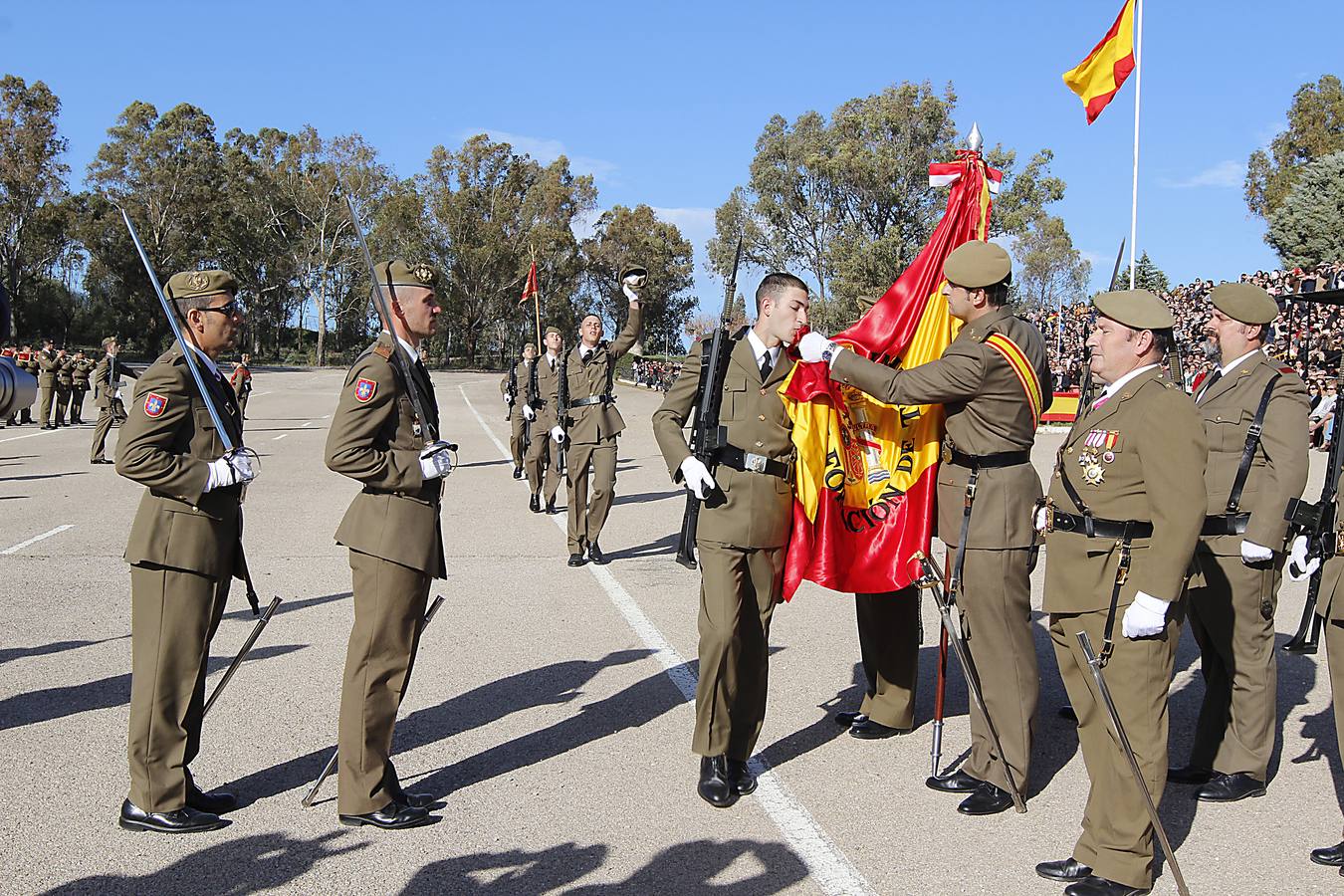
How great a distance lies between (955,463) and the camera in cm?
485

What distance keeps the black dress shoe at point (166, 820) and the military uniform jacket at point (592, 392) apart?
6.45 metres

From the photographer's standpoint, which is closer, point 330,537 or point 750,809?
point 750,809

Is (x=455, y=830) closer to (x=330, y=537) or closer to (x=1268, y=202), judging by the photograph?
(x=330, y=537)

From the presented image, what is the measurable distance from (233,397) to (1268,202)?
193ft

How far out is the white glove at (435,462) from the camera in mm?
4262

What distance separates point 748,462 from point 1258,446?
228 centimetres

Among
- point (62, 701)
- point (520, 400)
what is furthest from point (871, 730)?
point (520, 400)

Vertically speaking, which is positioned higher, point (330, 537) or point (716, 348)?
point (716, 348)

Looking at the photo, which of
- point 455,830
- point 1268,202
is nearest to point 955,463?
point 455,830

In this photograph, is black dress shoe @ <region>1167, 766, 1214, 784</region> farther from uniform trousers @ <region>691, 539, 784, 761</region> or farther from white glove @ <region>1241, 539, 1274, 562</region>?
uniform trousers @ <region>691, 539, 784, 761</region>

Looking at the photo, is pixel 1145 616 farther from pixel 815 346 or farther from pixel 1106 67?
pixel 1106 67

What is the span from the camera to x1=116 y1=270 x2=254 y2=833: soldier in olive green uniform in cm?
414

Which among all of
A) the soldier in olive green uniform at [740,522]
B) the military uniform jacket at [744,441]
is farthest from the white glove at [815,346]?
the military uniform jacket at [744,441]

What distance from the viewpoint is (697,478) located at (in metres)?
4.63
